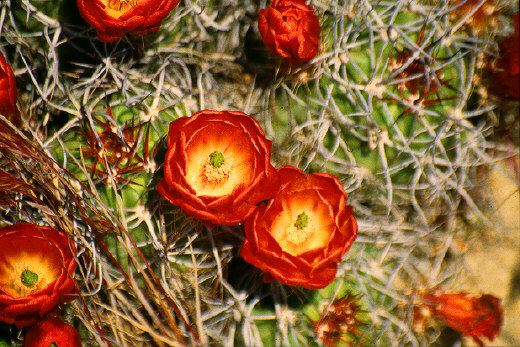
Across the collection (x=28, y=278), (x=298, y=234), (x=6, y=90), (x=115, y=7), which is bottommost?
(x=28, y=278)

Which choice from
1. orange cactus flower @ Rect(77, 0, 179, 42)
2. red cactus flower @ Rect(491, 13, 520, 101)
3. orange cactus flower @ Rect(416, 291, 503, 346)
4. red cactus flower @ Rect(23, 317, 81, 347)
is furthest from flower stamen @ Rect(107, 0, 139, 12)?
orange cactus flower @ Rect(416, 291, 503, 346)

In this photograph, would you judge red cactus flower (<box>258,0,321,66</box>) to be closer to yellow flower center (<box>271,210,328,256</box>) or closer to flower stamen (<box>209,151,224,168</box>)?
flower stamen (<box>209,151,224,168</box>)

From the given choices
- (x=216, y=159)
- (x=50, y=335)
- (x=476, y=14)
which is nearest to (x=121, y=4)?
(x=216, y=159)

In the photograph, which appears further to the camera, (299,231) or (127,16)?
(299,231)

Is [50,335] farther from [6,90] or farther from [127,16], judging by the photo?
[127,16]

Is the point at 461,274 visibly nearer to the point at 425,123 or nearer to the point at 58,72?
the point at 425,123

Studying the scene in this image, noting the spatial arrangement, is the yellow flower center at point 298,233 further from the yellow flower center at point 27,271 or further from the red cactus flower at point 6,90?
the red cactus flower at point 6,90
